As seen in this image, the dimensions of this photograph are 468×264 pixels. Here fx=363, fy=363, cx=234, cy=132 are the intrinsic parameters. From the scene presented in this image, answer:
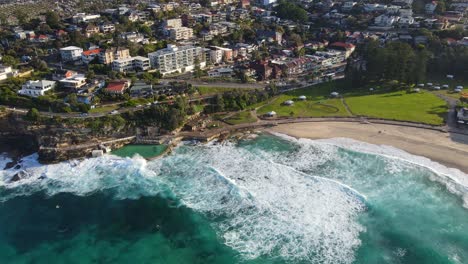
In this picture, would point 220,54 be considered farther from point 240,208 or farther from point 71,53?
point 240,208

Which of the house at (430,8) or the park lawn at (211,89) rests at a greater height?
the house at (430,8)

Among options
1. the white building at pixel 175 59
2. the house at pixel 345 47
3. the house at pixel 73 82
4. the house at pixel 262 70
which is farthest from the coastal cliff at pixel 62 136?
the house at pixel 345 47

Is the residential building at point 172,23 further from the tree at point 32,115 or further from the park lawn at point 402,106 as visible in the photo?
the park lawn at point 402,106

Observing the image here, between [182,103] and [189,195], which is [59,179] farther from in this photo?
[182,103]

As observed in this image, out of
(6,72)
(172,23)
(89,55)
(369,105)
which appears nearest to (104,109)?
(89,55)

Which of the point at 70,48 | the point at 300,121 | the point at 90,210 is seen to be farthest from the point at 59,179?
the point at 70,48

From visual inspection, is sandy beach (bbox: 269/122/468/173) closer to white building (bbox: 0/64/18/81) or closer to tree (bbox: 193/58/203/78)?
tree (bbox: 193/58/203/78)
